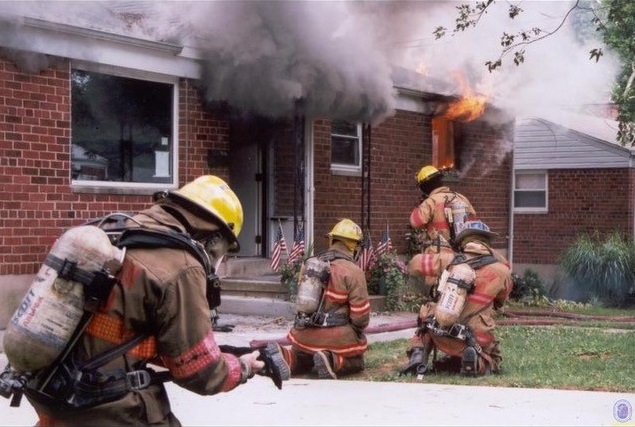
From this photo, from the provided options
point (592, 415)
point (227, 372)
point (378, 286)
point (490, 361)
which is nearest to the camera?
point (227, 372)

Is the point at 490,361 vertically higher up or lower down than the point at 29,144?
lower down

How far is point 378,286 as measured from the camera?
44.5ft

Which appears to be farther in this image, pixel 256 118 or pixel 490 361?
pixel 256 118

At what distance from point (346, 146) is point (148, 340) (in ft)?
38.5

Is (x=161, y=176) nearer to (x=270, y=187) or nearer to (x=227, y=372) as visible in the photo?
(x=270, y=187)

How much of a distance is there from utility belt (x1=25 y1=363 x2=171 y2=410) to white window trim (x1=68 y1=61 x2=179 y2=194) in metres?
8.10

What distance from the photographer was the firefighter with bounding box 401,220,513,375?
786 cm

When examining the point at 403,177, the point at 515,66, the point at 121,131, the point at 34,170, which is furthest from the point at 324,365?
the point at 515,66

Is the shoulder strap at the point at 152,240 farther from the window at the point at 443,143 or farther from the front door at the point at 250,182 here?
the window at the point at 443,143

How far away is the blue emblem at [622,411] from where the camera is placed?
621cm

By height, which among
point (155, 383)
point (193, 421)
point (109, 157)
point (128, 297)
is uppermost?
point (109, 157)

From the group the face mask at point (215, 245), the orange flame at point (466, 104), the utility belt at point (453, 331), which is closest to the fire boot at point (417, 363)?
the utility belt at point (453, 331)

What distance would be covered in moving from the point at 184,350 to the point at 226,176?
9.74 meters

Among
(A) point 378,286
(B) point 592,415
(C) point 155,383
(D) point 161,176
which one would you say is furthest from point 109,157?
(C) point 155,383
